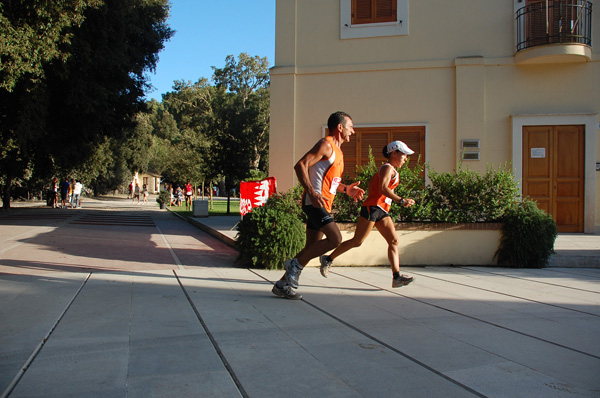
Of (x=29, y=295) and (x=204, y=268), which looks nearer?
(x=29, y=295)

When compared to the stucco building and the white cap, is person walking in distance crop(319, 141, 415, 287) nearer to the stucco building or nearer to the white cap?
the white cap

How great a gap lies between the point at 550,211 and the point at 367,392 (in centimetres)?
1052

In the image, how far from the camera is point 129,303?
5.10m

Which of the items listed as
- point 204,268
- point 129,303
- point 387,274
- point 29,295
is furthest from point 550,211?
point 29,295

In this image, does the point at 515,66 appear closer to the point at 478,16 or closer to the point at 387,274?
the point at 478,16

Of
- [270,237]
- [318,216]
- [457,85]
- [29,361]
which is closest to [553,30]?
[457,85]

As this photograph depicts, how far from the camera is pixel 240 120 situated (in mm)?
39219

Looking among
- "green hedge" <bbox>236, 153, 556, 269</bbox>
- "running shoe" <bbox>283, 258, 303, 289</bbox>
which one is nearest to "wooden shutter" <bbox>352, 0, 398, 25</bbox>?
"green hedge" <bbox>236, 153, 556, 269</bbox>

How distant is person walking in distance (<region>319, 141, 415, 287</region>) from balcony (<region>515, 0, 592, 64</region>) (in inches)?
294

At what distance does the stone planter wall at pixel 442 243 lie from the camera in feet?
26.9

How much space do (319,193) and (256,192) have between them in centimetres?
689

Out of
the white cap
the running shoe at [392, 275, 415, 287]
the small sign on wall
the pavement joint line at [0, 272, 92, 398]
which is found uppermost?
the small sign on wall

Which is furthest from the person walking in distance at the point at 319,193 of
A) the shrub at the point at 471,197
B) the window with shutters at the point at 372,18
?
the window with shutters at the point at 372,18

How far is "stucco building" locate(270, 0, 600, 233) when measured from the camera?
11.7 m
